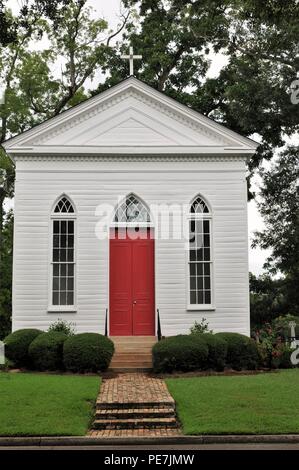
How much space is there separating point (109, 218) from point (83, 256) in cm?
143

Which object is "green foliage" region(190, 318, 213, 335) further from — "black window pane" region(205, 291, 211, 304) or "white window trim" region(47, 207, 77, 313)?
"white window trim" region(47, 207, 77, 313)

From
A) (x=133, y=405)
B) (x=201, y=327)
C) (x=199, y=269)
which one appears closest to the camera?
(x=133, y=405)

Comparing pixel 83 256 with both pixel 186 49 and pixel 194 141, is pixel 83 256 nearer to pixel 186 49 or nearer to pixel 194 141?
pixel 194 141

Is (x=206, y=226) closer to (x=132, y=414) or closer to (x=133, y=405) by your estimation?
(x=133, y=405)

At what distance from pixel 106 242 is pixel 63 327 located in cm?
292

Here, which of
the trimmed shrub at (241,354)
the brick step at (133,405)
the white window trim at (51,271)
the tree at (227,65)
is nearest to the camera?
the brick step at (133,405)

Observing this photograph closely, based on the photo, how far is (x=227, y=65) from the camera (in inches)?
1190

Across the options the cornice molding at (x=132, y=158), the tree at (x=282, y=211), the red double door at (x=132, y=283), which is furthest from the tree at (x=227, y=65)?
the red double door at (x=132, y=283)

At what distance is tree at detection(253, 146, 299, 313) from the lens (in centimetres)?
2592

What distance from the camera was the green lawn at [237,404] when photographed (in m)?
9.43

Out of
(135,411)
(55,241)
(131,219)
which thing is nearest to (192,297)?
(131,219)

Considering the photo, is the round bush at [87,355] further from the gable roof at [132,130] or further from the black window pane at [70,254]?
the gable roof at [132,130]

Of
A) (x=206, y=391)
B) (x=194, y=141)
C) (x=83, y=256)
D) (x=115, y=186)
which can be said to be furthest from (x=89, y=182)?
(x=206, y=391)

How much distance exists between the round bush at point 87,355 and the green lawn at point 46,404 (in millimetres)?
873
